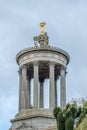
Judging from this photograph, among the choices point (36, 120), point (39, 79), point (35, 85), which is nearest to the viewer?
point (36, 120)

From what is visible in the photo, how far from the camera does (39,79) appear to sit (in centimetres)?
7250

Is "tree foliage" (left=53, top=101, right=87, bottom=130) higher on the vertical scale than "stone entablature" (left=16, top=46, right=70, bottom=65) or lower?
lower

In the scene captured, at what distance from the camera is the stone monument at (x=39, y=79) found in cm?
6512

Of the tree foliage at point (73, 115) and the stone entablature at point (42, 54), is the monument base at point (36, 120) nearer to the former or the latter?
the stone entablature at point (42, 54)

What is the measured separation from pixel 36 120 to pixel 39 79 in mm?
8886

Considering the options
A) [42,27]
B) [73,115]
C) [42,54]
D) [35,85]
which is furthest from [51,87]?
[73,115]

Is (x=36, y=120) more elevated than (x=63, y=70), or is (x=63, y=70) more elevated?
(x=63, y=70)

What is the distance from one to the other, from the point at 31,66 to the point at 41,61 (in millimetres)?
1717

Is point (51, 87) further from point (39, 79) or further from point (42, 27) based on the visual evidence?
point (42, 27)

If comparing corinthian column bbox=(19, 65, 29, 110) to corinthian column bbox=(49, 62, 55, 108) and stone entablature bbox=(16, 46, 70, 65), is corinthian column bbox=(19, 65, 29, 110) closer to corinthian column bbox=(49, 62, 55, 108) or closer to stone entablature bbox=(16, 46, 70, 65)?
stone entablature bbox=(16, 46, 70, 65)

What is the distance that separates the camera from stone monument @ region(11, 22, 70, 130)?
214ft

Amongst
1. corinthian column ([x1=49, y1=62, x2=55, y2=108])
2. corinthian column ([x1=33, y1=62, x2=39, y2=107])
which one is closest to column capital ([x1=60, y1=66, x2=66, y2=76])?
corinthian column ([x1=49, y1=62, x2=55, y2=108])

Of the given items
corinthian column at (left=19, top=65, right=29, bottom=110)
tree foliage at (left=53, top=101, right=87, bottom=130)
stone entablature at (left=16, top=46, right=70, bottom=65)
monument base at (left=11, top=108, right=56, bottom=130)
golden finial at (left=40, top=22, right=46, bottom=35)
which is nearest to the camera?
tree foliage at (left=53, top=101, right=87, bottom=130)

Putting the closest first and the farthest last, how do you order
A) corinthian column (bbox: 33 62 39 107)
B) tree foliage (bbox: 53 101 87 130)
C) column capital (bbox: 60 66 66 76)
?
1. tree foliage (bbox: 53 101 87 130)
2. corinthian column (bbox: 33 62 39 107)
3. column capital (bbox: 60 66 66 76)
